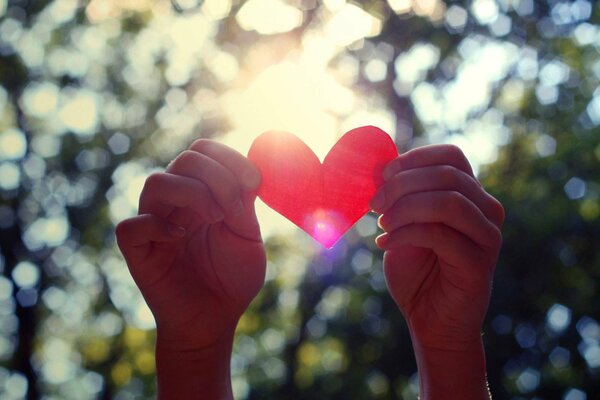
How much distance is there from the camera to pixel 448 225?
176 centimetres

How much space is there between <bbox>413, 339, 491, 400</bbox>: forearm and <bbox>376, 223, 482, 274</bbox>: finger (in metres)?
0.30

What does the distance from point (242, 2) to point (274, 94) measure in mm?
4837

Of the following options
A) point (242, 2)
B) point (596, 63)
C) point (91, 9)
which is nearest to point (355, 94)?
point (242, 2)

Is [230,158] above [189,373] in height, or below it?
above

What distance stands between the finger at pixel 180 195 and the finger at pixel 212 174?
0.02 metres

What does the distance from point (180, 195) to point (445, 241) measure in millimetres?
682

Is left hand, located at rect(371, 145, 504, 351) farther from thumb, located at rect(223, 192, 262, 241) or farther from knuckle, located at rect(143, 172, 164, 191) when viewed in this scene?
knuckle, located at rect(143, 172, 164, 191)

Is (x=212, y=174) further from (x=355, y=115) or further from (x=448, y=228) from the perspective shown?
(x=355, y=115)

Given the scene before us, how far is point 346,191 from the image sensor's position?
2223 mm

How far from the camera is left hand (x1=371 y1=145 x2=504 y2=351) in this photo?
1740mm

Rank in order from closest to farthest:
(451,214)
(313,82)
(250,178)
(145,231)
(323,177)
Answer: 1. (451,214)
2. (145,231)
3. (250,178)
4. (323,177)
5. (313,82)

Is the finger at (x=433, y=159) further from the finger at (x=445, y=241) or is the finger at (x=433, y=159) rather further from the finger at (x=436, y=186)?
the finger at (x=445, y=241)

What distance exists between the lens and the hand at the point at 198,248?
185 cm

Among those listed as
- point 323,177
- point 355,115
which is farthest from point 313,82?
point 323,177
